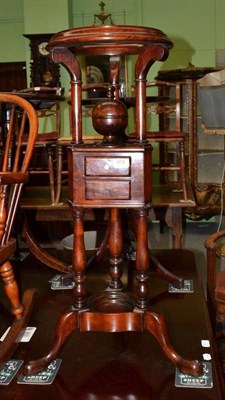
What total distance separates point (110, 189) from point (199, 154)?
12.5 ft

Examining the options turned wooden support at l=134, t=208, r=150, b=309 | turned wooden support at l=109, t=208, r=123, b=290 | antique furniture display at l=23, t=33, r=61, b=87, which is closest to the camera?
turned wooden support at l=134, t=208, r=150, b=309

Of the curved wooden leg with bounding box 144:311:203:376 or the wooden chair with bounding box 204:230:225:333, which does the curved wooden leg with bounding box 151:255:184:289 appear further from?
the curved wooden leg with bounding box 144:311:203:376

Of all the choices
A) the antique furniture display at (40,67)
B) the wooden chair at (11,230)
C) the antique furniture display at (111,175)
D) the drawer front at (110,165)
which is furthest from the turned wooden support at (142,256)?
the antique furniture display at (40,67)

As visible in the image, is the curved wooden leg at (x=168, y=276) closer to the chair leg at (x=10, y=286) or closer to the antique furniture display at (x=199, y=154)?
the chair leg at (x=10, y=286)

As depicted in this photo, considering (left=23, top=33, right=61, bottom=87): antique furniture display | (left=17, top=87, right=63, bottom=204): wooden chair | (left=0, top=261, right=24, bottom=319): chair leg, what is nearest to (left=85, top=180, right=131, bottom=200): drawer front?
(left=0, top=261, right=24, bottom=319): chair leg

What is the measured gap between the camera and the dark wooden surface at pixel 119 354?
1.46 meters

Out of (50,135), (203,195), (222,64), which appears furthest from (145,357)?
(222,64)

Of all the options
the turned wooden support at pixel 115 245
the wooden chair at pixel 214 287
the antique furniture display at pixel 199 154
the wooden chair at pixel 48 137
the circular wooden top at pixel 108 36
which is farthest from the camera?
the antique furniture display at pixel 199 154

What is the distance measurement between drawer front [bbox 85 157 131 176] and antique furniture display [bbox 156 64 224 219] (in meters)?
3.58

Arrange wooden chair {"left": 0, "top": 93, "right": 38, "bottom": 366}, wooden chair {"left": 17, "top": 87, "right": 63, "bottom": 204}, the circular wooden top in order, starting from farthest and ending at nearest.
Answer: wooden chair {"left": 17, "top": 87, "right": 63, "bottom": 204}
wooden chair {"left": 0, "top": 93, "right": 38, "bottom": 366}
the circular wooden top

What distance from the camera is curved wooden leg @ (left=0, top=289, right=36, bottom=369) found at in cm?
162

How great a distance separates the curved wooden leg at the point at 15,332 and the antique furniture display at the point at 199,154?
3202 millimetres

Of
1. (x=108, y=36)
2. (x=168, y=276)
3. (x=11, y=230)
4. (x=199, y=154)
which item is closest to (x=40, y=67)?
(x=199, y=154)

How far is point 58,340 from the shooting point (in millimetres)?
1560
